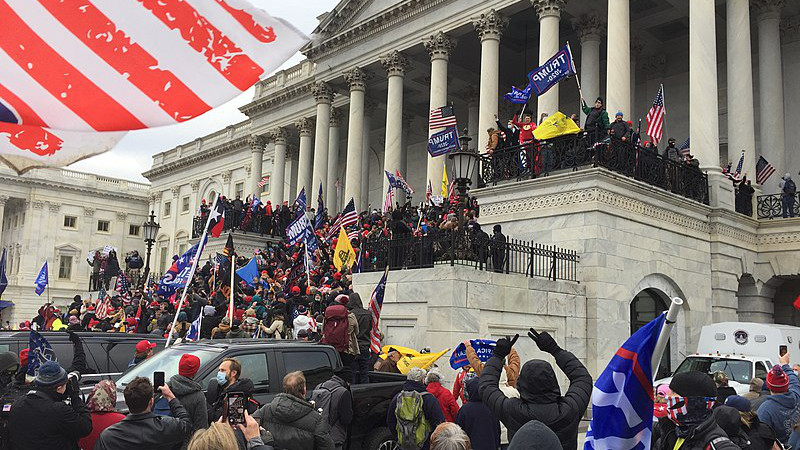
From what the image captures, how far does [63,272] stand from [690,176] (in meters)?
69.0

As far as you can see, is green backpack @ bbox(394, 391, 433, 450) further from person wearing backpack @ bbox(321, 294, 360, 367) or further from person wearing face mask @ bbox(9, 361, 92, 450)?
person wearing backpack @ bbox(321, 294, 360, 367)

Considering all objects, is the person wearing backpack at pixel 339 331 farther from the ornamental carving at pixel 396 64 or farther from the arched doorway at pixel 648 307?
the ornamental carving at pixel 396 64

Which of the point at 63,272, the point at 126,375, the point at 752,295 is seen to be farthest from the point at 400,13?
the point at 63,272

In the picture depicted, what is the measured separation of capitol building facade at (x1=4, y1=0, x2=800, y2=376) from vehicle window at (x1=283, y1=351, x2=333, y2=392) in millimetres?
3902

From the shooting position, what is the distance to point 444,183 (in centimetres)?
2566

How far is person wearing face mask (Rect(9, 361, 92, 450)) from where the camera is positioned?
560cm

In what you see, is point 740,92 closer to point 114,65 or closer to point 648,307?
point 648,307

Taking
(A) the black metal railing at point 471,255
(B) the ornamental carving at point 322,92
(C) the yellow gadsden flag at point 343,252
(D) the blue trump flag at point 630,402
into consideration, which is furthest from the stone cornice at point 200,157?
(D) the blue trump flag at point 630,402

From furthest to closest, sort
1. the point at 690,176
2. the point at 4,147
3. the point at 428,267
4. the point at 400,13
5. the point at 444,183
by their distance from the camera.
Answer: the point at 400,13, the point at 444,183, the point at 690,176, the point at 428,267, the point at 4,147

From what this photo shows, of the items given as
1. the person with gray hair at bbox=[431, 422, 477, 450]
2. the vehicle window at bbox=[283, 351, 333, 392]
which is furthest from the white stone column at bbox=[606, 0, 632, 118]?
the person with gray hair at bbox=[431, 422, 477, 450]

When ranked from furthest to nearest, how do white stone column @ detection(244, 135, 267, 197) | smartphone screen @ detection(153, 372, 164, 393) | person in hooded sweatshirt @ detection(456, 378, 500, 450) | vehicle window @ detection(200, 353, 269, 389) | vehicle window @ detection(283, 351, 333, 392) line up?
white stone column @ detection(244, 135, 267, 197) → vehicle window @ detection(283, 351, 333, 392) → vehicle window @ detection(200, 353, 269, 389) → person in hooded sweatshirt @ detection(456, 378, 500, 450) → smartphone screen @ detection(153, 372, 164, 393)

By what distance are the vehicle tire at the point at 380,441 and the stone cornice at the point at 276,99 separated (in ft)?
111

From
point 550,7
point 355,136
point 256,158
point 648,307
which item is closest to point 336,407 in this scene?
point 648,307

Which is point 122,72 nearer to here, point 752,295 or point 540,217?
point 540,217
